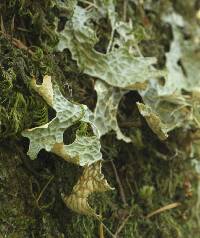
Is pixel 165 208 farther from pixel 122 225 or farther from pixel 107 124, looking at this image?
pixel 107 124

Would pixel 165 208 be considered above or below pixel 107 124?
below

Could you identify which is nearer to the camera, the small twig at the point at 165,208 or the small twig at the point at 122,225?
the small twig at the point at 122,225

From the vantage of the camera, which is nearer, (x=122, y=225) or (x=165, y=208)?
(x=122, y=225)

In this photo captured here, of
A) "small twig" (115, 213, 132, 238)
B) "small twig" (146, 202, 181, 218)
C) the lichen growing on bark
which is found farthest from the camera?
"small twig" (146, 202, 181, 218)

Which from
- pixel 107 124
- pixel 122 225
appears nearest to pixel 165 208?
pixel 122 225

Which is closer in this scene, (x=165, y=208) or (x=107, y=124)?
(x=107, y=124)

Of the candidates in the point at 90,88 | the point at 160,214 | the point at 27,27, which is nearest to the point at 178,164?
the point at 160,214

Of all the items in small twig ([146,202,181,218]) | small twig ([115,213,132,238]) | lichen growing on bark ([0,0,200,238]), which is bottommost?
small twig ([146,202,181,218])

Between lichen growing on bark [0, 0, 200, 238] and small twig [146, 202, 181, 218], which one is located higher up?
lichen growing on bark [0, 0, 200, 238]

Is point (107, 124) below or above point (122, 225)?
above

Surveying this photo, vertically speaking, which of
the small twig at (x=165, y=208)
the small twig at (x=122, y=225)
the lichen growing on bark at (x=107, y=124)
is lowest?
the small twig at (x=165, y=208)

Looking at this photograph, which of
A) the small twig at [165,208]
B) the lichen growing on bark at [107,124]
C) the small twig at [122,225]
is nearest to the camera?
the lichen growing on bark at [107,124]

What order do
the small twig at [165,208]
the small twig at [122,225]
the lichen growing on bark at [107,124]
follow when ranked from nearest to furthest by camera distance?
the lichen growing on bark at [107,124]
the small twig at [122,225]
the small twig at [165,208]
